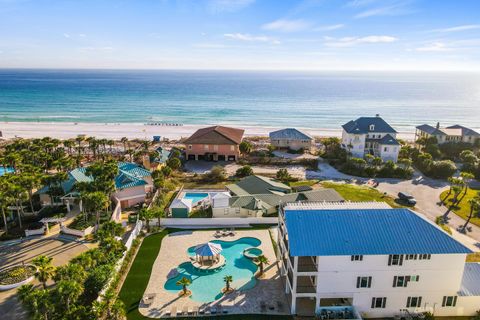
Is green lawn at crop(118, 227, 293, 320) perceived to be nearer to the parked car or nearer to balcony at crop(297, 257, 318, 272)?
balcony at crop(297, 257, 318, 272)

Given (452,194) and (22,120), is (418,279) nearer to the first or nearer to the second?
(452,194)

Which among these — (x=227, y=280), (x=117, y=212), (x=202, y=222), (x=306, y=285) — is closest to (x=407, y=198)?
(x=306, y=285)

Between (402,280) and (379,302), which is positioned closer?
(402,280)

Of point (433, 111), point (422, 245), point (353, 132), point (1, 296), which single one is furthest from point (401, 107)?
point (1, 296)

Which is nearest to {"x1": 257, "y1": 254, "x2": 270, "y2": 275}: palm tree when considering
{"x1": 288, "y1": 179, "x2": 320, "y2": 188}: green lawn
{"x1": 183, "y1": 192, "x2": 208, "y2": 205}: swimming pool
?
{"x1": 183, "y1": 192, "x2": 208, "y2": 205}: swimming pool

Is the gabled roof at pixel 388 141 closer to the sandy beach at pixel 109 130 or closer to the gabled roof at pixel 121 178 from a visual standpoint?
the sandy beach at pixel 109 130

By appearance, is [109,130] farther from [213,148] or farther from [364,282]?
[364,282]
